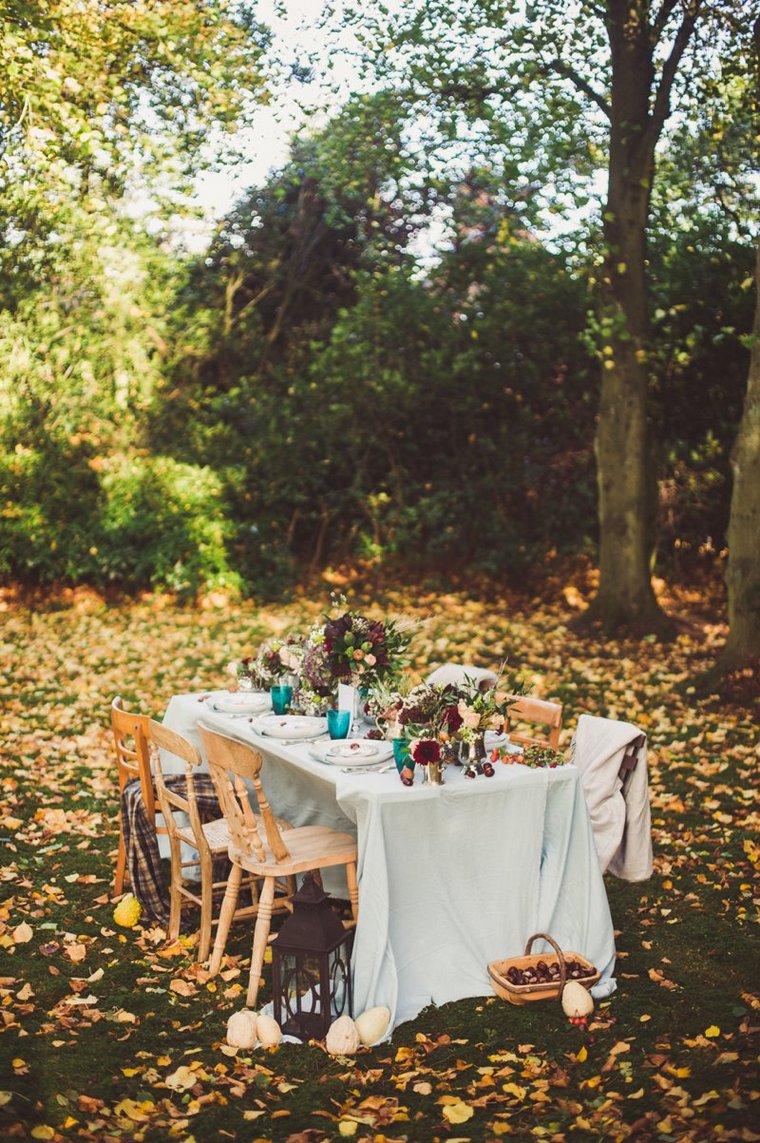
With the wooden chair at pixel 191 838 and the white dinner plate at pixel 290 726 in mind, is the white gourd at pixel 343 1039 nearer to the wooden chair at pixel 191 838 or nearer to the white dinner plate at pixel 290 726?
the wooden chair at pixel 191 838

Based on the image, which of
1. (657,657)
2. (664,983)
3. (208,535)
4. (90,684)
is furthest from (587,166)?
(664,983)

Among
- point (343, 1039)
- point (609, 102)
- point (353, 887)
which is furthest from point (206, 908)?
point (609, 102)

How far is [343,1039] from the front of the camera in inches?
163

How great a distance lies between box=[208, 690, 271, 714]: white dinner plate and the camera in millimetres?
5797

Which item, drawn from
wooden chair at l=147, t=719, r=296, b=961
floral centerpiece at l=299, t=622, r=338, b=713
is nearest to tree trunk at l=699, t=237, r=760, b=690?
floral centerpiece at l=299, t=622, r=338, b=713

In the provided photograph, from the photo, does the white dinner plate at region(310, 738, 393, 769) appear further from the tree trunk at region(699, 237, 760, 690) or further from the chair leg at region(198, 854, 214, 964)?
the tree trunk at region(699, 237, 760, 690)

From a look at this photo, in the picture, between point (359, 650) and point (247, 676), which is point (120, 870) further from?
point (359, 650)

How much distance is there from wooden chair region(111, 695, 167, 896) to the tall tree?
22.6 feet

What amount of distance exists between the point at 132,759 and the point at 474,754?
199 centimetres

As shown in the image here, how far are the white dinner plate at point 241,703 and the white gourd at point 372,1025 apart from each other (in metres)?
1.92

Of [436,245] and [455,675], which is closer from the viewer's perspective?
[455,675]

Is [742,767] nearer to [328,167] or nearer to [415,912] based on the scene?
[415,912]

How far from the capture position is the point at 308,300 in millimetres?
17812

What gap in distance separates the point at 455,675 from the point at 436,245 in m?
10.7
